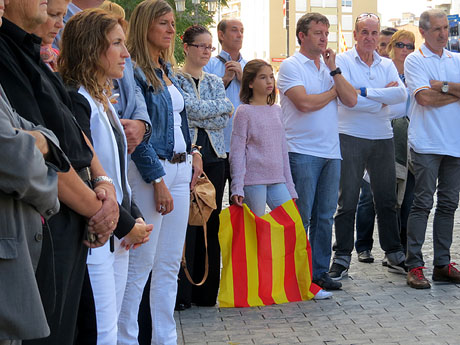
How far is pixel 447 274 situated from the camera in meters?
6.93

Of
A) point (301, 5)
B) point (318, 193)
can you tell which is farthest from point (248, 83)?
point (301, 5)

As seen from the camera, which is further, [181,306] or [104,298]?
[181,306]

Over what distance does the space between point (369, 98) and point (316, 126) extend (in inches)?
25.3

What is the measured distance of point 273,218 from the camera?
6.36 meters

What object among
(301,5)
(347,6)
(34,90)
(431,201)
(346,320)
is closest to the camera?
(34,90)

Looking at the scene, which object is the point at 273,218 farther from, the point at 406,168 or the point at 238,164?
the point at 406,168

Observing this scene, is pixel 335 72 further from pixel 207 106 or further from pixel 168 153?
pixel 168 153

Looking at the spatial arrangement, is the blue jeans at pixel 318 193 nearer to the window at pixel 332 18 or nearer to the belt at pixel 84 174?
the belt at pixel 84 174

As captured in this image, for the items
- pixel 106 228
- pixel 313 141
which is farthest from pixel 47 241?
pixel 313 141

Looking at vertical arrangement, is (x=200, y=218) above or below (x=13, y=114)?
below

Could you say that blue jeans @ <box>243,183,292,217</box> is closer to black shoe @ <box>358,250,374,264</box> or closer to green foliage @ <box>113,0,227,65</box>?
Result: black shoe @ <box>358,250,374,264</box>

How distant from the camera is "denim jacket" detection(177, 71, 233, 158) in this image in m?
5.86

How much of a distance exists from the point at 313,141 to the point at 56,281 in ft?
14.1

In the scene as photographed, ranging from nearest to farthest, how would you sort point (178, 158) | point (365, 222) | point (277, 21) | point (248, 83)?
point (178, 158) → point (248, 83) → point (365, 222) → point (277, 21)
